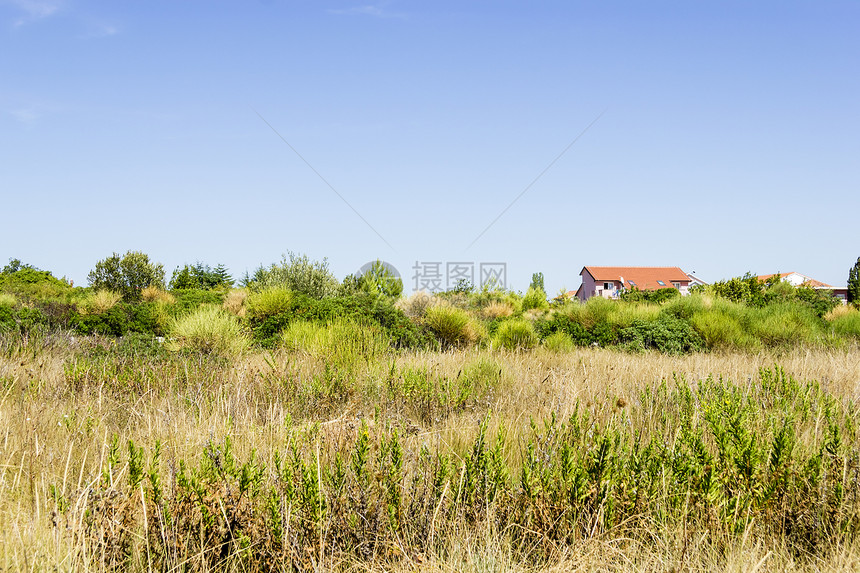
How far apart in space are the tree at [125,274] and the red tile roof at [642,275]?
40797 mm

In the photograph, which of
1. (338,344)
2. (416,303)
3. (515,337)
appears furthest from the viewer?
(416,303)

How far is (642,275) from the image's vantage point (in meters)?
55.3

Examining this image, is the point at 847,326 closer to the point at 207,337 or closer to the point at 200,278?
the point at 207,337

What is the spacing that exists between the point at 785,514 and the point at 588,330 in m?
10.1

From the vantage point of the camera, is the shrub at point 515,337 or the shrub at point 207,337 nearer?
the shrub at point 207,337

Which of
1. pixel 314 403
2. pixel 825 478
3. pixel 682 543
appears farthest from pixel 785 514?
pixel 314 403

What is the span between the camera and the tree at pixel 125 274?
83.8 ft

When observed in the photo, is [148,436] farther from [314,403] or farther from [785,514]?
[785,514]

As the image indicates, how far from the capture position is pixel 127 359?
6.92 metres

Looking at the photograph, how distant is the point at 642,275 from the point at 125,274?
45.6 metres

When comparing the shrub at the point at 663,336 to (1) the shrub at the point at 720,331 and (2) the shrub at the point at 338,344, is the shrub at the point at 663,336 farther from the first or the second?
(2) the shrub at the point at 338,344

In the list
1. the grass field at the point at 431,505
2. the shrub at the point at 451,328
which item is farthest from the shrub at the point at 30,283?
the grass field at the point at 431,505

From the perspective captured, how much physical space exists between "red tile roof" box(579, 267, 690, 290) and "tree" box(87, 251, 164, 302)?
40.8 metres

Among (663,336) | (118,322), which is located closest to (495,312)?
(663,336)
